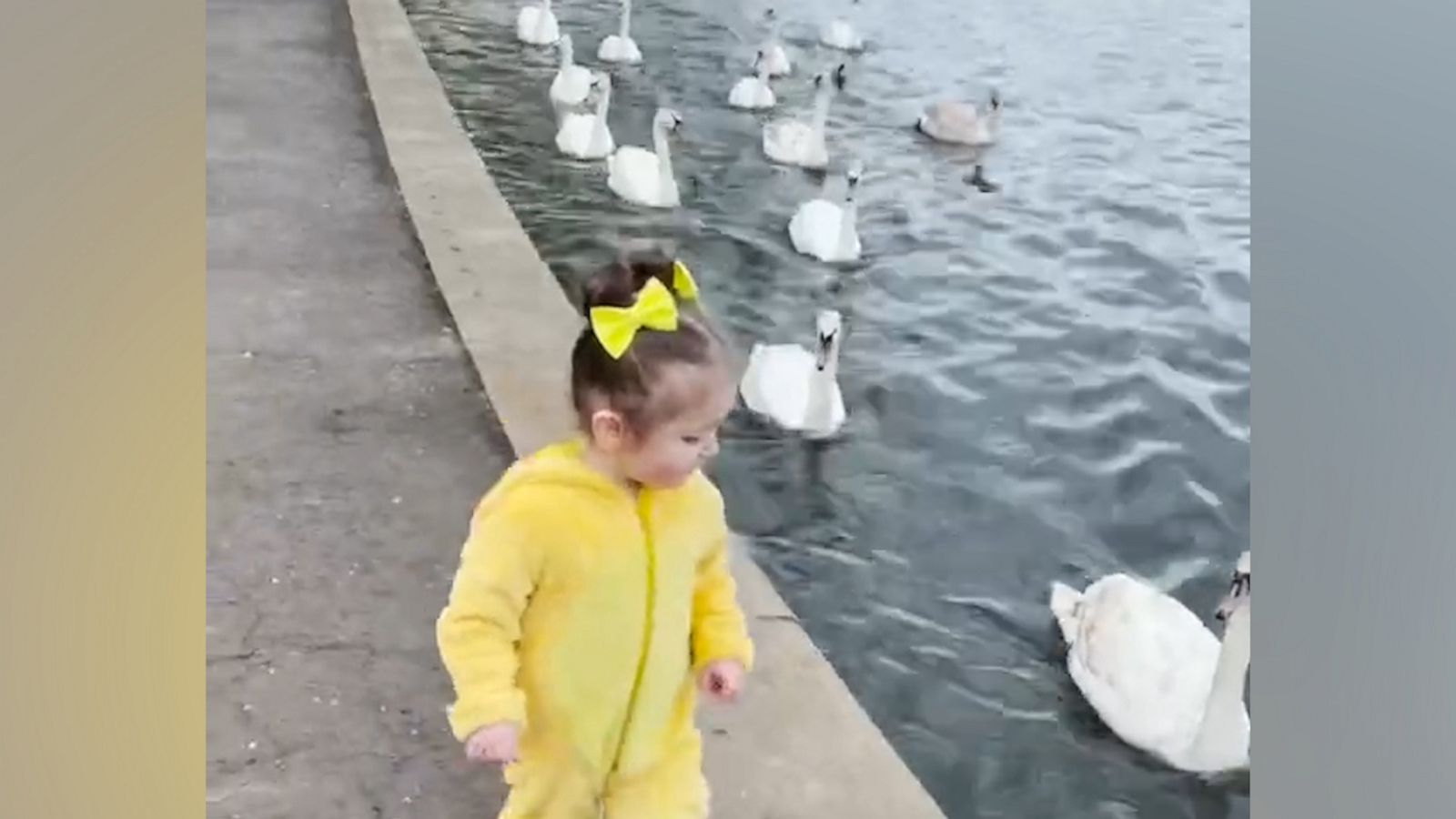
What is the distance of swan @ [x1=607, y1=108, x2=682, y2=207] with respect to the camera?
5.00 ft

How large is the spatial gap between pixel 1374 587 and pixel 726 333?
71 centimetres

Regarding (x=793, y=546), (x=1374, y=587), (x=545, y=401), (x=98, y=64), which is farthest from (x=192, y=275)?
(x=1374, y=587)

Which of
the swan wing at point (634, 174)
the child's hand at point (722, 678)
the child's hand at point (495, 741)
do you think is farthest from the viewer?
the swan wing at point (634, 174)

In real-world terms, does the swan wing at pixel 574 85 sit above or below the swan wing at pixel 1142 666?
above

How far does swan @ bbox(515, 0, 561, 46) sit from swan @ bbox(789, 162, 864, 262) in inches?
11.6

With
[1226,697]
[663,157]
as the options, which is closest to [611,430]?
[663,157]

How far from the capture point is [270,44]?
1.50 m

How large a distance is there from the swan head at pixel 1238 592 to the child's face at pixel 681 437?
582mm

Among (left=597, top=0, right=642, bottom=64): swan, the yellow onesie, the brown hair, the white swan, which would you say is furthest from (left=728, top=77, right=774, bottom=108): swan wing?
the yellow onesie

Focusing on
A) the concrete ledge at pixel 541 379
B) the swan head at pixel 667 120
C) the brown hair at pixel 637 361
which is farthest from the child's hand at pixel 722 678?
the swan head at pixel 667 120

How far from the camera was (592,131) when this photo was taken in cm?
155

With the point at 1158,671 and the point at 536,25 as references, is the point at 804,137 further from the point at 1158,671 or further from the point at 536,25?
the point at 1158,671

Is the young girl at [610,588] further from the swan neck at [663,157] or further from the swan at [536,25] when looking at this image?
the swan at [536,25]

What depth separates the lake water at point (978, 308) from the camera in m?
1.49
